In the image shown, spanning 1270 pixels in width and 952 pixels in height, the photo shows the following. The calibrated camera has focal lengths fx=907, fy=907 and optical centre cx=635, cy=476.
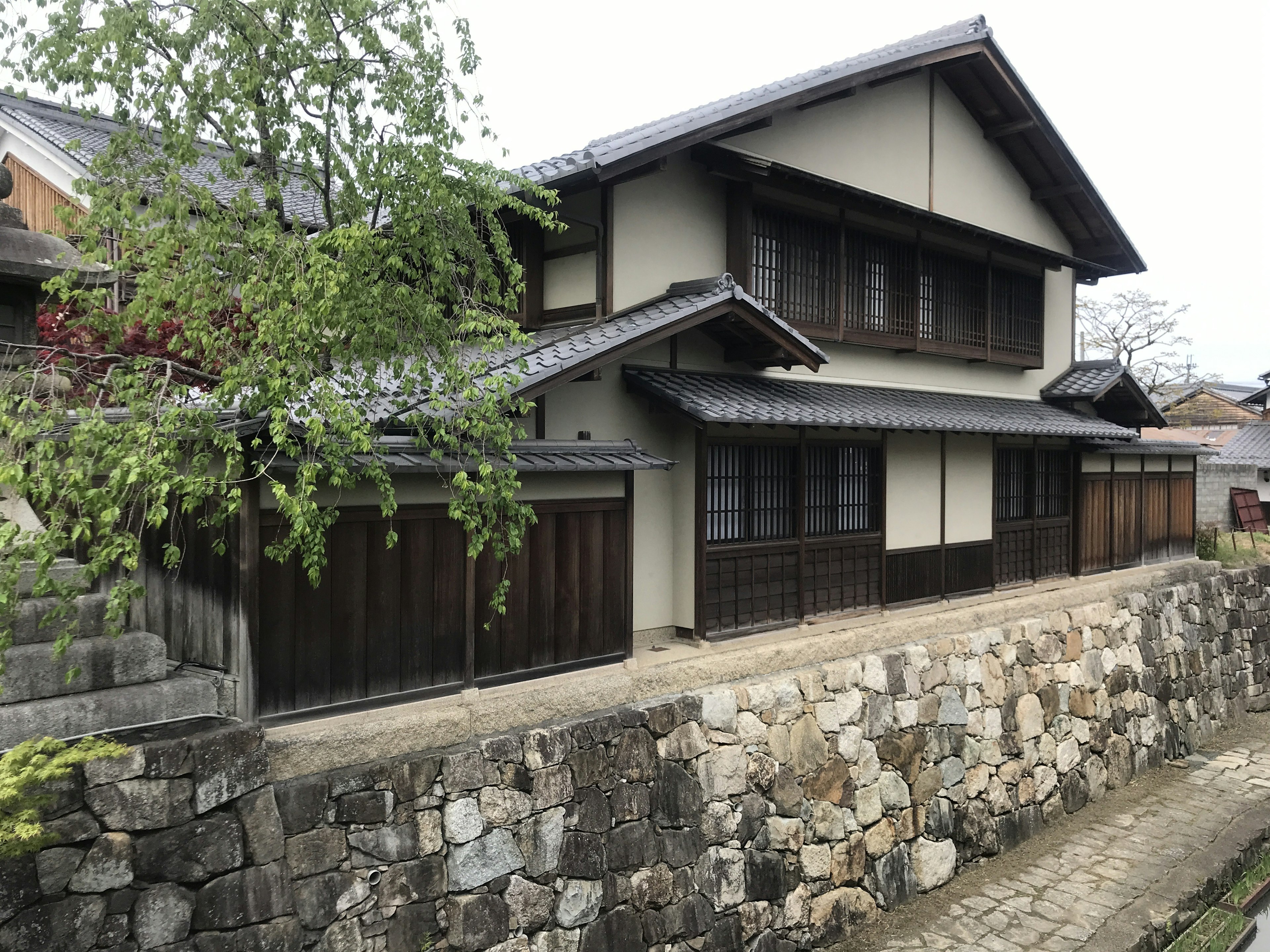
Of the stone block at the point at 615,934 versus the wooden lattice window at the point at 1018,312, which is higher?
the wooden lattice window at the point at 1018,312

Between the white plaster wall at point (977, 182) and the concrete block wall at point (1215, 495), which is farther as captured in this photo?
the concrete block wall at point (1215, 495)

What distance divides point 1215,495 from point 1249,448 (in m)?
5.92

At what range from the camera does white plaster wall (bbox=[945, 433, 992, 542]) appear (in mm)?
14102

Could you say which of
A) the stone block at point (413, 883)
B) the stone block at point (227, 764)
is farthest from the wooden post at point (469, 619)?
the stone block at point (227, 764)

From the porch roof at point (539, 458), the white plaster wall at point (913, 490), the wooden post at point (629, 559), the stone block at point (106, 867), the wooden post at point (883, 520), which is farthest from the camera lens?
→ the white plaster wall at point (913, 490)

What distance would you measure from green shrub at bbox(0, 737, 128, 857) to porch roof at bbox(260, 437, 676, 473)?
209 centimetres

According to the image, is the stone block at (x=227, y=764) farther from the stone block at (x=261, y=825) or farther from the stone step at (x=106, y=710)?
the stone step at (x=106, y=710)

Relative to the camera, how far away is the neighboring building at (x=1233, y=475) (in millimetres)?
28547

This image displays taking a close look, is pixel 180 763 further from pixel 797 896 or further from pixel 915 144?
pixel 915 144

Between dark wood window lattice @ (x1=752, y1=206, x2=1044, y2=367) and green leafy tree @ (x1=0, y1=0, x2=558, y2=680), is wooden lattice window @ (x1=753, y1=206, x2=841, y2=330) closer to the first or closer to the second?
dark wood window lattice @ (x1=752, y1=206, x2=1044, y2=367)

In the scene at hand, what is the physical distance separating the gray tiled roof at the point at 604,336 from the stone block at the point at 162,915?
11.3 feet

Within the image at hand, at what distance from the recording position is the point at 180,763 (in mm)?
5859

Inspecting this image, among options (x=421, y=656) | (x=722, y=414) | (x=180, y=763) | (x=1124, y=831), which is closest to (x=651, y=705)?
(x=421, y=656)

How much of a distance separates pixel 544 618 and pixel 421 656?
1299 millimetres
